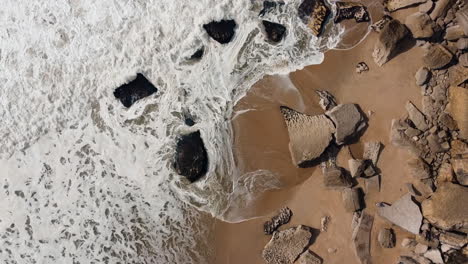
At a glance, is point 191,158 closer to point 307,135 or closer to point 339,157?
point 307,135

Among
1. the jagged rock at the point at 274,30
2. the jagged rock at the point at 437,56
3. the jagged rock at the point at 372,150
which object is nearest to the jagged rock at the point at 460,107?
the jagged rock at the point at 437,56

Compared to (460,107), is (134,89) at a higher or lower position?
higher

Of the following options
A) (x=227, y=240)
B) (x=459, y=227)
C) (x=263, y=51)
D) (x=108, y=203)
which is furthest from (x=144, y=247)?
(x=459, y=227)

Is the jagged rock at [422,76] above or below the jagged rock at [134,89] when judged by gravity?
below

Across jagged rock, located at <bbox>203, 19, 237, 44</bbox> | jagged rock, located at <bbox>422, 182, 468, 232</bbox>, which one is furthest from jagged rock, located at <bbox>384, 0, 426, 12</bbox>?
jagged rock, located at <bbox>422, 182, 468, 232</bbox>

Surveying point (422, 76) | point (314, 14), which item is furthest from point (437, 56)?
point (314, 14)

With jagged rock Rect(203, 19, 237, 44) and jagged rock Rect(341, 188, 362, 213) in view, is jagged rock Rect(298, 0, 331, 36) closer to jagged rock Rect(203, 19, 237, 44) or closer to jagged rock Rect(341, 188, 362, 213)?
jagged rock Rect(203, 19, 237, 44)

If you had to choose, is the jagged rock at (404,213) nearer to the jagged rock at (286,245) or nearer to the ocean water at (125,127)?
the jagged rock at (286,245)
